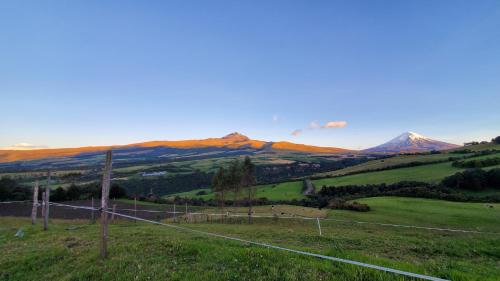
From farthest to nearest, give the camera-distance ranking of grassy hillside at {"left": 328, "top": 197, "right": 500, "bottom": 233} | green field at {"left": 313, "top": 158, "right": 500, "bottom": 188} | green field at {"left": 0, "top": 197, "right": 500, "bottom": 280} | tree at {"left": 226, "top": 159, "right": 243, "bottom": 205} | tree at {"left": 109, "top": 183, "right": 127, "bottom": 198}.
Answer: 1. tree at {"left": 109, "top": 183, "right": 127, "bottom": 198}
2. green field at {"left": 313, "top": 158, "right": 500, "bottom": 188}
3. tree at {"left": 226, "top": 159, "right": 243, "bottom": 205}
4. grassy hillside at {"left": 328, "top": 197, "right": 500, "bottom": 233}
5. green field at {"left": 0, "top": 197, "right": 500, "bottom": 280}

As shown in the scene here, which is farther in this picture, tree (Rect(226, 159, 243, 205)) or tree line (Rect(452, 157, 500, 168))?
tree line (Rect(452, 157, 500, 168))

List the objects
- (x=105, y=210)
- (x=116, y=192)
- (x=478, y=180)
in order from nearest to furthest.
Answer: (x=105, y=210)
(x=478, y=180)
(x=116, y=192)

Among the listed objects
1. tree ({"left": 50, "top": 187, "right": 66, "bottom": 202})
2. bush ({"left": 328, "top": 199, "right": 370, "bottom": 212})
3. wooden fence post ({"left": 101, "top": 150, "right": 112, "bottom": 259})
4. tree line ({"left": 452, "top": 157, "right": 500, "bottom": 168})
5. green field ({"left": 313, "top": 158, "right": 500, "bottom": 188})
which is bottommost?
tree ({"left": 50, "top": 187, "right": 66, "bottom": 202})

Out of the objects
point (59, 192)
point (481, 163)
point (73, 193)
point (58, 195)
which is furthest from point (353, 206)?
point (59, 192)

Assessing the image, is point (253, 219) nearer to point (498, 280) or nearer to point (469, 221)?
point (469, 221)

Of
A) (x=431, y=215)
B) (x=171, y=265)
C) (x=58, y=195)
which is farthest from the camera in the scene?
(x=58, y=195)

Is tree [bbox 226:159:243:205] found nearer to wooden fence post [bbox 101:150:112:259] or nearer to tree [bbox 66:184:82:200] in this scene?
wooden fence post [bbox 101:150:112:259]

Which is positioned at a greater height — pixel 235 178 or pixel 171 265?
pixel 171 265

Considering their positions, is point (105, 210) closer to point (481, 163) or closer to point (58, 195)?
point (58, 195)

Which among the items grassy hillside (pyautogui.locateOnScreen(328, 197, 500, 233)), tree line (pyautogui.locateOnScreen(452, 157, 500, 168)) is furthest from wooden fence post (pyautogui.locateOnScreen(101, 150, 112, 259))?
tree line (pyautogui.locateOnScreen(452, 157, 500, 168))

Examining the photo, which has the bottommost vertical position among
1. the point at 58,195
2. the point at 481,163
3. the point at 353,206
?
the point at 58,195

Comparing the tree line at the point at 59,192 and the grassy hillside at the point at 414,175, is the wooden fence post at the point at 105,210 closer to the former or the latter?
the tree line at the point at 59,192

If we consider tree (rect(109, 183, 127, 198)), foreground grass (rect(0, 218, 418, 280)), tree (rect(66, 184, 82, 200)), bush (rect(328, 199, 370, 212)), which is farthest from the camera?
tree (rect(109, 183, 127, 198))

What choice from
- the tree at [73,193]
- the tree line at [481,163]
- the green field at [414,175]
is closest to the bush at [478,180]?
the green field at [414,175]
